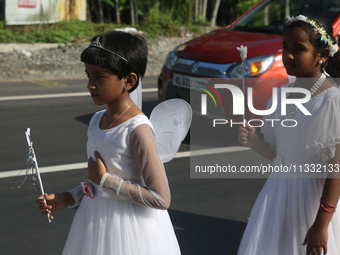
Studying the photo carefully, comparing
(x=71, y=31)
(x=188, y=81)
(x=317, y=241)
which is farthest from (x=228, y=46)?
(x=71, y=31)

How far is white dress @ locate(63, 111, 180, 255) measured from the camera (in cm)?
199

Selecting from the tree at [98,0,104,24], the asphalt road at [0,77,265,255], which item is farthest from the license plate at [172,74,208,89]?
the tree at [98,0,104,24]

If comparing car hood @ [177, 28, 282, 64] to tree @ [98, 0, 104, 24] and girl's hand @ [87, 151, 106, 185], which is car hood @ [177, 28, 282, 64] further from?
tree @ [98, 0, 104, 24]

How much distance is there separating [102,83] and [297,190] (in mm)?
1159

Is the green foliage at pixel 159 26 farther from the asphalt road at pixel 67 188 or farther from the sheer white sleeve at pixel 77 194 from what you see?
the sheer white sleeve at pixel 77 194

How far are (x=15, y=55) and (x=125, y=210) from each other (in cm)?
1015

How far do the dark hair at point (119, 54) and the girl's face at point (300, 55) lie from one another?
76 cm

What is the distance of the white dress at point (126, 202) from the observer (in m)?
1.99

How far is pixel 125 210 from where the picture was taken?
2.08m

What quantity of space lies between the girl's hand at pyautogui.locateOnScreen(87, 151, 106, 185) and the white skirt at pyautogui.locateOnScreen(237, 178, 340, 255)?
0.94 metres

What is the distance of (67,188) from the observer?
4.73m

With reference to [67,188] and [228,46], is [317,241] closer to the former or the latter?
[67,188]

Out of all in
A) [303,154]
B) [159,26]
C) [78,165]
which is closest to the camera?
[303,154]

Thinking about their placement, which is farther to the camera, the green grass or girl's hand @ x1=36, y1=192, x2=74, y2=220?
the green grass
